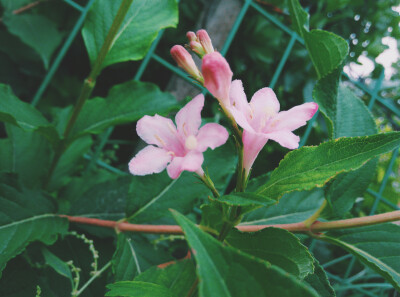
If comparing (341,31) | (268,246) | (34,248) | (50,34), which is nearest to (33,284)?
(34,248)

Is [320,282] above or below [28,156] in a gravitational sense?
above

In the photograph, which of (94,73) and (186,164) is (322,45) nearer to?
(186,164)

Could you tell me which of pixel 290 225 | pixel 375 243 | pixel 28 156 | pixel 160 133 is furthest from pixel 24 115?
pixel 375 243

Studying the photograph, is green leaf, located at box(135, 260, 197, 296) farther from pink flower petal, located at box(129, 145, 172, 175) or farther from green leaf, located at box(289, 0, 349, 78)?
green leaf, located at box(289, 0, 349, 78)

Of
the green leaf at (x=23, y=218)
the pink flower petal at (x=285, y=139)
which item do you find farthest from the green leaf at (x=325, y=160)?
the green leaf at (x=23, y=218)

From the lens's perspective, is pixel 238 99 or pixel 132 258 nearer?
pixel 238 99

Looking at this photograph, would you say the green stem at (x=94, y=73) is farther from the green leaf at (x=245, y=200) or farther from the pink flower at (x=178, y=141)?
the green leaf at (x=245, y=200)

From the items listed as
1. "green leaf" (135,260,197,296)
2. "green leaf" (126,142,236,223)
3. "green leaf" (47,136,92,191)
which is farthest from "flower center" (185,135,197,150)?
"green leaf" (47,136,92,191)

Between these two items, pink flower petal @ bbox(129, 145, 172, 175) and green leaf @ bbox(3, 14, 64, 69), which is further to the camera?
green leaf @ bbox(3, 14, 64, 69)
